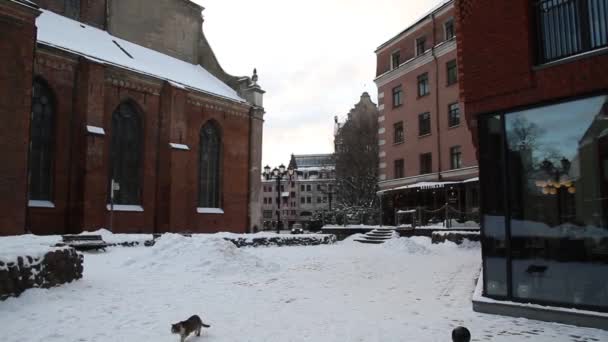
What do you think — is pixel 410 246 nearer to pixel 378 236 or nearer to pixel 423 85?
pixel 378 236

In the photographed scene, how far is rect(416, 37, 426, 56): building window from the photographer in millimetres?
29688

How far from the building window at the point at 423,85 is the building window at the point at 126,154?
18.2 metres

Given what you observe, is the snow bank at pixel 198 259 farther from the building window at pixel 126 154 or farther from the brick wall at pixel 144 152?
the building window at pixel 126 154

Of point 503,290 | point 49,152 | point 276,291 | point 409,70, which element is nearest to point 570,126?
point 503,290

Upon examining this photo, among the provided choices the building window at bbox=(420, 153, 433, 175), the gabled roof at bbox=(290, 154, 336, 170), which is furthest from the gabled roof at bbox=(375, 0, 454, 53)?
the gabled roof at bbox=(290, 154, 336, 170)

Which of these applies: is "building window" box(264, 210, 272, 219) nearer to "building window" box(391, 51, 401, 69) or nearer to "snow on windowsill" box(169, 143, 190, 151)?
"building window" box(391, 51, 401, 69)

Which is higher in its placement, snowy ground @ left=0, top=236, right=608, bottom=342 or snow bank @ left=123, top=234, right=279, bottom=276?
snow bank @ left=123, top=234, right=279, bottom=276

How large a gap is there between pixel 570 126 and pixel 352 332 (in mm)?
4542

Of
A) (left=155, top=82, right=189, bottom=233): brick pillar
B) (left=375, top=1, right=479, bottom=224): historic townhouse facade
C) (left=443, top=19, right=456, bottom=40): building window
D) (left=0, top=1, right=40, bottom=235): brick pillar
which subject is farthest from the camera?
(left=443, top=19, right=456, bottom=40): building window

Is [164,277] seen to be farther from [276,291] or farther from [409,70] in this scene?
[409,70]

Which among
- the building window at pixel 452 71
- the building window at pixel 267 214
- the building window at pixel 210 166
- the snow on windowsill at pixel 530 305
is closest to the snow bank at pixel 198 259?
the snow on windowsill at pixel 530 305

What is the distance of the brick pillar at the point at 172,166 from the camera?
2502 centimetres

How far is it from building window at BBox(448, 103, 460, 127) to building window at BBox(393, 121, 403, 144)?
458 cm

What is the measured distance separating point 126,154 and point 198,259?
14939 mm
